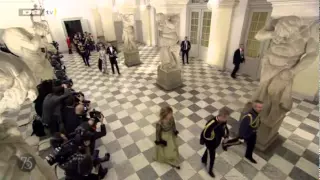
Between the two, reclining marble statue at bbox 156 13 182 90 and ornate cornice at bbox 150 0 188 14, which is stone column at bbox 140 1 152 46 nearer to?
reclining marble statue at bbox 156 13 182 90

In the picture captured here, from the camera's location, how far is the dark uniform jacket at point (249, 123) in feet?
9.29

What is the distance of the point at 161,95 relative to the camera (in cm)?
593

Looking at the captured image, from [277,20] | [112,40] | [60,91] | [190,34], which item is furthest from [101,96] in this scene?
[112,40]

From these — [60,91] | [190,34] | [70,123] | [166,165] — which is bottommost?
[166,165]

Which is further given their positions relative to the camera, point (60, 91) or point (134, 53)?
point (134, 53)

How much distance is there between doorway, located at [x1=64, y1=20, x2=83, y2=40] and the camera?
41.6 ft

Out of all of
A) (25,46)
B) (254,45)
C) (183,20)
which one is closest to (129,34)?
(183,20)

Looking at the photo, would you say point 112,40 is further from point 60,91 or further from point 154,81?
point 60,91

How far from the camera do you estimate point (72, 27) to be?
1289 centimetres

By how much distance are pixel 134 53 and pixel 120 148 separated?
6.11 meters

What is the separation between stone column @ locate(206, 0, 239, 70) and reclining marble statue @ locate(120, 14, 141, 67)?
13.0 ft

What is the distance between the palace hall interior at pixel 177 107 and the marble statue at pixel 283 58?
0.02 m

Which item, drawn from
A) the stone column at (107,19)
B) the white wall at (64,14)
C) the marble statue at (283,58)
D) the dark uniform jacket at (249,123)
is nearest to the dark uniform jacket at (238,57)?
the marble statue at (283,58)

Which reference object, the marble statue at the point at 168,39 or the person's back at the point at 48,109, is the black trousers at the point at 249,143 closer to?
the marble statue at the point at 168,39
